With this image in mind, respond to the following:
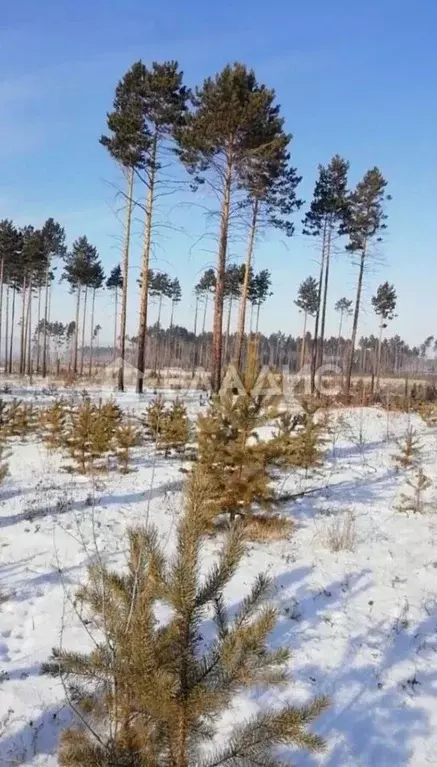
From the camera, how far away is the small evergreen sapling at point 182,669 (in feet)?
6.39

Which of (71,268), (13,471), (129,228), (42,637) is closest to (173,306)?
(71,268)

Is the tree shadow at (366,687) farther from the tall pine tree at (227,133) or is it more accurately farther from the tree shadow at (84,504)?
the tall pine tree at (227,133)

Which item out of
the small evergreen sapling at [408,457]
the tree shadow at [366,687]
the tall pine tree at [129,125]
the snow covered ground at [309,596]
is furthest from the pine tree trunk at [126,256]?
the tree shadow at [366,687]

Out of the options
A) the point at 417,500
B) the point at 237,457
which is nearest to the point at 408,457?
the point at 417,500

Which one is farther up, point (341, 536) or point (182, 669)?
point (182, 669)

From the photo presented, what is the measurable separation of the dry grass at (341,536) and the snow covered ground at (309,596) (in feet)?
0.13

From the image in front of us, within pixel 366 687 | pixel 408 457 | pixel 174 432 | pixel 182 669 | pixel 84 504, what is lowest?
pixel 366 687

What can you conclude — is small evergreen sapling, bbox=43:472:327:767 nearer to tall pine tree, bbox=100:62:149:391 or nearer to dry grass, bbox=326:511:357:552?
dry grass, bbox=326:511:357:552

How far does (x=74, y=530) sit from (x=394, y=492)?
218 inches

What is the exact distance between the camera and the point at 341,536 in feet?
21.2

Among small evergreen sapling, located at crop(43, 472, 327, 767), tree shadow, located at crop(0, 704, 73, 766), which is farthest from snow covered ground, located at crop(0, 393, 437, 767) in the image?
small evergreen sapling, located at crop(43, 472, 327, 767)

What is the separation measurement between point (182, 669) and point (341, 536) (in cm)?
482

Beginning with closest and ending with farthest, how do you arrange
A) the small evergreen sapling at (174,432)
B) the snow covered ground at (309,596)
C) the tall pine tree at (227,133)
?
the snow covered ground at (309,596)
the small evergreen sapling at (174,432)
the tall pine tree at (227,133)

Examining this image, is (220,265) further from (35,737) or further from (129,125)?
(35,737)
